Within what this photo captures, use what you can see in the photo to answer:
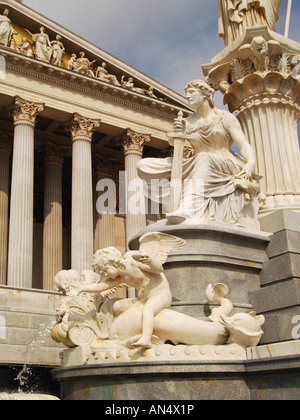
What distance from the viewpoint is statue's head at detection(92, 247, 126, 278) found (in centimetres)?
648

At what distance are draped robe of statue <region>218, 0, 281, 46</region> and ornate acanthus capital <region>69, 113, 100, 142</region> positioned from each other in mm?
20795

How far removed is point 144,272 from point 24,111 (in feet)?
82.0

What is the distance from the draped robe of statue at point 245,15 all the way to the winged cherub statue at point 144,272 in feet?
20.4

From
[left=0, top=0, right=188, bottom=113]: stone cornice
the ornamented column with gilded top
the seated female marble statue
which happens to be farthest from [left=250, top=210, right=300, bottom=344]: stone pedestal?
[left=0, top=0, right=188, bottom=113]: stone cornice

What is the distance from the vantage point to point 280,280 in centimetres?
732

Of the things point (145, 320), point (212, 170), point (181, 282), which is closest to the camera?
point (145, 320)

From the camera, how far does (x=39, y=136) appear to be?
115 feet

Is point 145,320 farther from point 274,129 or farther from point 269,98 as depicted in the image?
point 269,98

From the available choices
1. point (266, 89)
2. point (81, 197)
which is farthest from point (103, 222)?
point (266, 89)

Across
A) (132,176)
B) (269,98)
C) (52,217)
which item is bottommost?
(269,98)

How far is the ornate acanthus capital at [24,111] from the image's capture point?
29.3 m

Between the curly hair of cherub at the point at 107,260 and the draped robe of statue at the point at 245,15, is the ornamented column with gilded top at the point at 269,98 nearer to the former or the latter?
the draped robe of statue at the point at 245,15

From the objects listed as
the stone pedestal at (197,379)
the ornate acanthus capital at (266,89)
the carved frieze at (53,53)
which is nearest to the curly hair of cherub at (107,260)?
the stone pedestal at (197,379)

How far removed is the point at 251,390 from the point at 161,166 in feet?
14.2
